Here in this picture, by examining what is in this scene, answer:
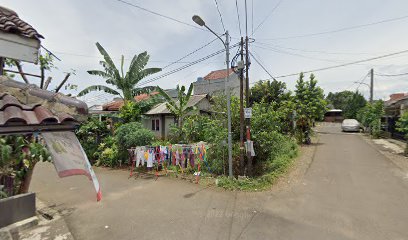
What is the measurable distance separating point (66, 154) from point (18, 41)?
267 cm

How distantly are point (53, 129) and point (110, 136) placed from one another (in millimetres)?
12140

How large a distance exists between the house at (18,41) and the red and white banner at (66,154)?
89.0 inches

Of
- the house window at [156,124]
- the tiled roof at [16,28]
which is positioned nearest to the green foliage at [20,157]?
the tiled roof at [16,28]

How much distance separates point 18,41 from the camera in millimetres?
3734

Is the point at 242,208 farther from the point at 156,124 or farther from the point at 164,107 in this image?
the point at 156,124

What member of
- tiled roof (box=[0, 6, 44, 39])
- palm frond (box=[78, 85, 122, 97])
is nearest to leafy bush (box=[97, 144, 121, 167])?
palm frond (box=[78, 85, 122, 97])

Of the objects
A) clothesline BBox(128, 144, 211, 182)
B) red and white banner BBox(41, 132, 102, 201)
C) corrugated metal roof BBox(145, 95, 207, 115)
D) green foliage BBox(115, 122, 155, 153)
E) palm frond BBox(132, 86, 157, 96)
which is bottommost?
clothesline BBox(128, 144, 211, 182)

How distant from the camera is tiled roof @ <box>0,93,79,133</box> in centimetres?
213

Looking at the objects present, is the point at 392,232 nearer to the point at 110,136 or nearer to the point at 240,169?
the point at 240,169

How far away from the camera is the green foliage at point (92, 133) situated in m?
14.1

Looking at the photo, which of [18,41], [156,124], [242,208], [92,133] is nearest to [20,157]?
[18,41]

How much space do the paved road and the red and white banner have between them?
3155 mm

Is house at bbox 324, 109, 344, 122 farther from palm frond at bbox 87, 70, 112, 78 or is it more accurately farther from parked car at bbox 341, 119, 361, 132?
palm frond at bbox 87, 70, 112, 78

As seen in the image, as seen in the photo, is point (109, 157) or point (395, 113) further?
point (395, 113)
